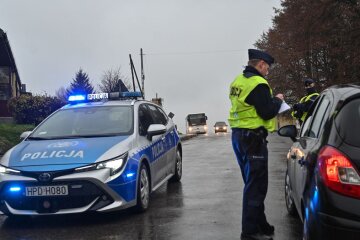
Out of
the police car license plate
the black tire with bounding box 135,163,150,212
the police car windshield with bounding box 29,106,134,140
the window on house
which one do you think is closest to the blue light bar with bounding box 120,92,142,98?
the police car windshield with bounding box 29,106,134,140

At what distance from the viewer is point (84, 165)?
6168 millimetres

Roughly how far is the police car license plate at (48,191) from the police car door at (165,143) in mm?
2417

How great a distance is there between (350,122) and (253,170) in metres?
1.66

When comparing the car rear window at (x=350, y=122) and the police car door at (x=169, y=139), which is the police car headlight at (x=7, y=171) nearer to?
the police car door at (x=169, y=139)

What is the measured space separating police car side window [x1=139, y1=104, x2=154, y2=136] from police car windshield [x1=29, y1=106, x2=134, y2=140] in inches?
6.9

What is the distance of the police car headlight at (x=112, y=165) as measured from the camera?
617cm

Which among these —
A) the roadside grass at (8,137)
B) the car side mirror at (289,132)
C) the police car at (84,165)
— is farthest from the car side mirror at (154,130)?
the roadside grass at (8,137)

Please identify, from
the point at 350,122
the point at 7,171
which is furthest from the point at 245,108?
the point at 7,171

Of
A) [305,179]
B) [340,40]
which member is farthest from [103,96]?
[340,40]

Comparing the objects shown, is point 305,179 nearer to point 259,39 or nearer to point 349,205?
point 349,205

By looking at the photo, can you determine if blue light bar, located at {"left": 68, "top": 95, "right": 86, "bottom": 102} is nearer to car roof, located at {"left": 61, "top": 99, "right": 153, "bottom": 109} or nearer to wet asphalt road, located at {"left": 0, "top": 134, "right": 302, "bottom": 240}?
car roof, located at {"left": 61, "top": 99, "right": 153, "bottom": 109}

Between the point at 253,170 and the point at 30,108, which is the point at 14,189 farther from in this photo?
the point at 30,108

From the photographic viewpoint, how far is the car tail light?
3279 mm

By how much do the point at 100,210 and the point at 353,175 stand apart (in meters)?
3.59
